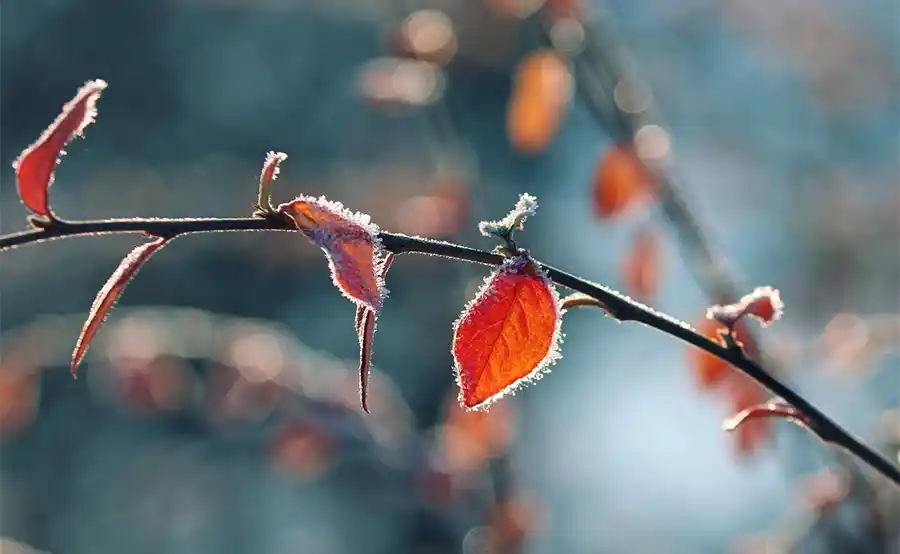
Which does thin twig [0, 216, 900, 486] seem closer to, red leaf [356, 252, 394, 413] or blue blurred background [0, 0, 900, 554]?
red leaf [356, 252, 394, 413]

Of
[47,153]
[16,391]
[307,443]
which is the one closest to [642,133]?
[307,443]

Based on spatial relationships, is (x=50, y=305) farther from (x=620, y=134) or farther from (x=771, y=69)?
(x=771, y=69)

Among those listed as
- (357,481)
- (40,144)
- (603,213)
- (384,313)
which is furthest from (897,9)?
(40,144)

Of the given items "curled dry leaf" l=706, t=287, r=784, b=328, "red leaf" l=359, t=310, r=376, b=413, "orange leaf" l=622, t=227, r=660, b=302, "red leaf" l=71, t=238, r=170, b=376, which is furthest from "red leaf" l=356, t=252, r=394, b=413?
"orange leaf" l=622, t=227, r=660, b=302

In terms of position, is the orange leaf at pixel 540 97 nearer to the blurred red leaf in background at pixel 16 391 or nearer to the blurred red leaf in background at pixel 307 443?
the blurred red leaf in background at pixel 307 443

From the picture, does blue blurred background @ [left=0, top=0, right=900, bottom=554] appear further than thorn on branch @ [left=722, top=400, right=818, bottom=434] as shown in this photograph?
Yes
